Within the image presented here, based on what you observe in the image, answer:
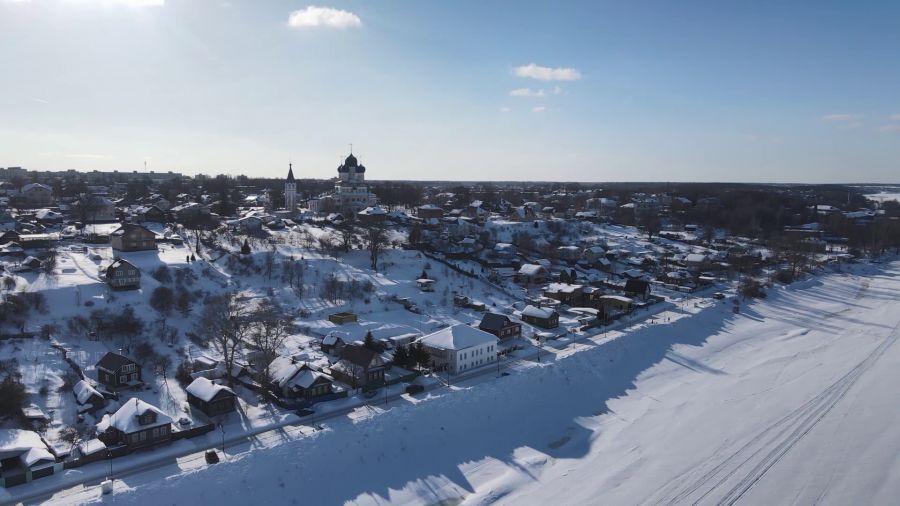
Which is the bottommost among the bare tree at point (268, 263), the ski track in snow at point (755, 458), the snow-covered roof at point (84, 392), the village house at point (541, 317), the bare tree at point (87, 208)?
the ski track in snow at point (755, 458)

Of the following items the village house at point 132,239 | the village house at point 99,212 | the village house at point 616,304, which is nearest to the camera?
the village house at point 616,304

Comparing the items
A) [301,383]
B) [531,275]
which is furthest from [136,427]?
[531,275]

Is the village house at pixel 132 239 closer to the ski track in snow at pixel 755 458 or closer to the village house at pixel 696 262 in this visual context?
the ski track in snow at pixel 755 458

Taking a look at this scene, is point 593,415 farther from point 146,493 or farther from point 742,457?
point 146,493

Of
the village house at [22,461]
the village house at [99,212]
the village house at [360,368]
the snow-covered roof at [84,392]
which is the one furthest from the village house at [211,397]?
the village house at [99,212]

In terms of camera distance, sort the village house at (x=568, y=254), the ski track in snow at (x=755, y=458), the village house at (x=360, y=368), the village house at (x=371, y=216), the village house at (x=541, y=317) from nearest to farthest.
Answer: the ski track in snow at (x=755, y=458) → the village house at (x=360, y=368) → the village house at (x=541, y=317) → the village house at (x=568, y=254) → the village house at (x=371, y=216)

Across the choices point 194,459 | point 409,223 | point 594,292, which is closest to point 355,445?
point 194,459

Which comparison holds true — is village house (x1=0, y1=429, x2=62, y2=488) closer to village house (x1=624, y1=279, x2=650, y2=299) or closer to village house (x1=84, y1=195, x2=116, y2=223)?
village house (x1=624, y1=279, x2=650, y2=299)
